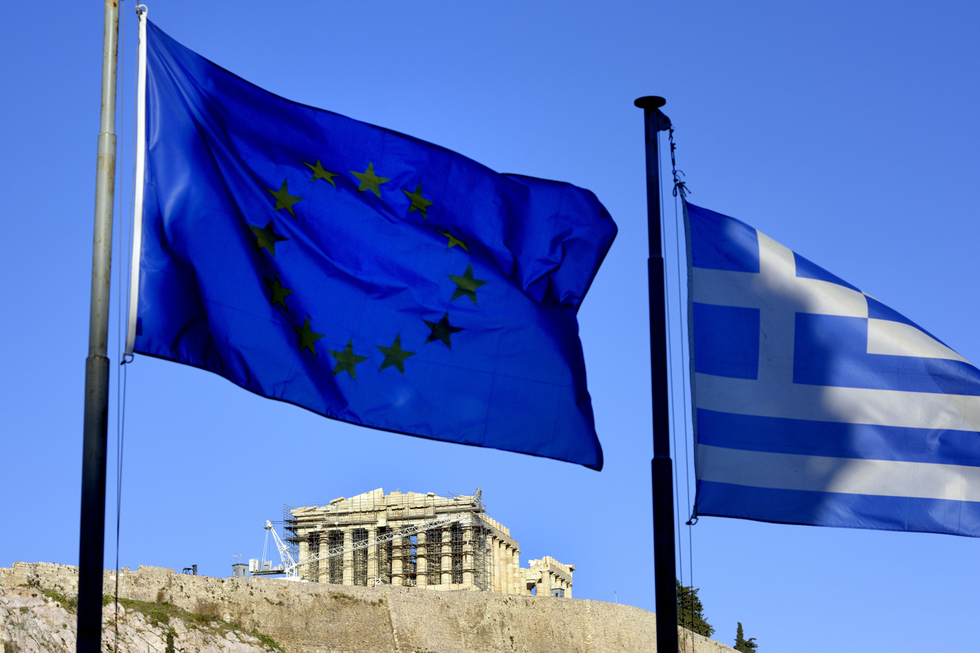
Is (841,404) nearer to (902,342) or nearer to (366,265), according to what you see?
(902,342)

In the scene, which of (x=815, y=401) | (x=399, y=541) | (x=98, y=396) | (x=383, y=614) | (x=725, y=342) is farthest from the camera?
(x=399, y=541)

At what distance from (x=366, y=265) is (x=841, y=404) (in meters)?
3.61

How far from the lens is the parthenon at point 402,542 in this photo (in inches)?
2842

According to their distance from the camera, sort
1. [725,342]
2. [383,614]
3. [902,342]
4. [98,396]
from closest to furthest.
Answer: [98,396] → [725,342] → [902,342] → [383,614]

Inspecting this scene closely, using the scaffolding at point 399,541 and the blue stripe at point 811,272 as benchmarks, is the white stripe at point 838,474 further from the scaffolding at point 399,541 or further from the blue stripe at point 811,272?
the scaffolding at point 399,541

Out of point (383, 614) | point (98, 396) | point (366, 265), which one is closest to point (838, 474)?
point (366, 265)

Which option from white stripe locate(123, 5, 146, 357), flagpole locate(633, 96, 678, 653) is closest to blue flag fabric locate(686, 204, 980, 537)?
flagpole locate(633, 96, 678, 653)

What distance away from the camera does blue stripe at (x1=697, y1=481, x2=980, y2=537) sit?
8211mm

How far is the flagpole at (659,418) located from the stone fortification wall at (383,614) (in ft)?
100

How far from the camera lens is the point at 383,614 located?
48.2 metres

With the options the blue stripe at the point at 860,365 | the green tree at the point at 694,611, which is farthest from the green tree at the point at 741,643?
the blue stripe at the point at 860,365

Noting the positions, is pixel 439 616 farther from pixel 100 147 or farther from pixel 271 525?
pixel 100 147

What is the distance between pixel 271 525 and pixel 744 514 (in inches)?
2867

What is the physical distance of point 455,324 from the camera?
9.06 metres
